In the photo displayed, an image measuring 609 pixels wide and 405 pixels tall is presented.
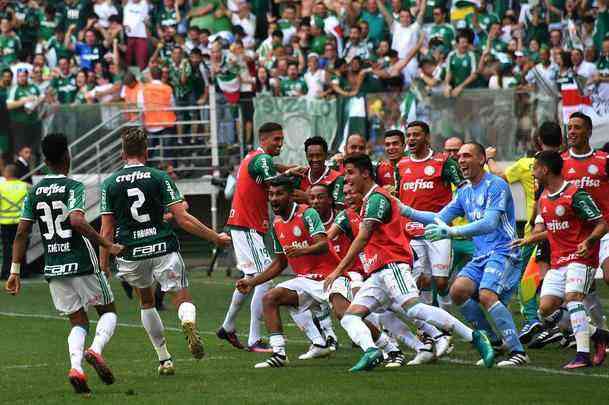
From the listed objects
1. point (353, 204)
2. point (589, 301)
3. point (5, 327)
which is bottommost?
point (5, 327)

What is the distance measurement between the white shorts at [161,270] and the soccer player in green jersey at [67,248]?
19.7 inches

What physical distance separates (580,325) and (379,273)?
5.97 feet

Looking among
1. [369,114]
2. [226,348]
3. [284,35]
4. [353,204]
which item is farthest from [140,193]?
[284,35]

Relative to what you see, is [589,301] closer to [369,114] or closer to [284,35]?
[369,114]

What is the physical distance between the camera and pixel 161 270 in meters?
12.1

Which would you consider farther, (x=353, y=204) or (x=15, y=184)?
(x=15, y=184)

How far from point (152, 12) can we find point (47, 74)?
9.22 feet

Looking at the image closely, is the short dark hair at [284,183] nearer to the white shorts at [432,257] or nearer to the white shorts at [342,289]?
the white shorts at [342,289]

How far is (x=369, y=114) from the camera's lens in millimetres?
23984

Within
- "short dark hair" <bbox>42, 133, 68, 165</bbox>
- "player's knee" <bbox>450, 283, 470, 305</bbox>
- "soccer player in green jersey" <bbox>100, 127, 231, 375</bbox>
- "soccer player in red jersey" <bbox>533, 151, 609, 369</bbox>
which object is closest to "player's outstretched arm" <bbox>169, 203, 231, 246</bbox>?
"soccer player in green jersey" <bbox>100, 127, 231, 375</bbox>

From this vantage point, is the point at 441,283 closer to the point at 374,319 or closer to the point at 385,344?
the point at 374,319

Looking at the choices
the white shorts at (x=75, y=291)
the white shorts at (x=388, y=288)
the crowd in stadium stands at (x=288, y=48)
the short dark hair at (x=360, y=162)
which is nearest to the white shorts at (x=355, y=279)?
the white shorts at (x=388, y=288)

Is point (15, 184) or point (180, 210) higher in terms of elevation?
point (180, 210)

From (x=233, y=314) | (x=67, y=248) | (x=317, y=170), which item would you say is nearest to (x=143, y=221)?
(x=67, y=248)
